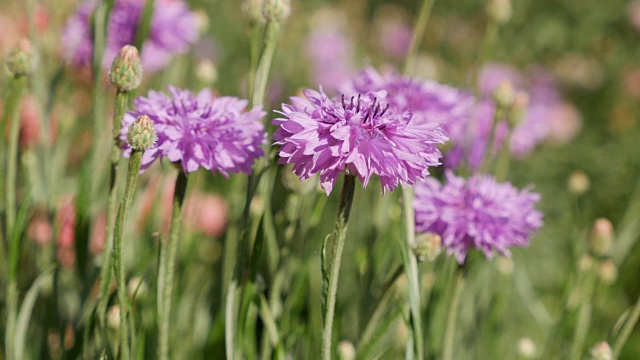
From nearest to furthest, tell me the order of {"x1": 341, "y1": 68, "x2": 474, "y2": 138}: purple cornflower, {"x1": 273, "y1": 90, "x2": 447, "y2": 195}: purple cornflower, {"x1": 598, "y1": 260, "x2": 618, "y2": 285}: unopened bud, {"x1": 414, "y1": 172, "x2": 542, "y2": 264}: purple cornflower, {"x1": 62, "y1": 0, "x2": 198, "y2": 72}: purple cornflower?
{"x1": 273, "y1": 90, "x2": 447, "y2": 195}: purple cornflower < {"x1": 414, "y1": 172, "x2": 542, "y2": 264}: purple cornflower < {"x1": 341, "y1": 68, "x2": 474, "y2": 138}: purple cornflower < {"x1": 598, "y1": 260, "x2": 618, "y2": 285}: unopened bud < {"x1": 62, "y1": 0, "x2": 198, "y2": 72}: purple cornflower

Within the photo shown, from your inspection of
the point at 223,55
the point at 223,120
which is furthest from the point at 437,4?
the point at 223,120

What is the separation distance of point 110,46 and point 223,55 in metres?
1.32

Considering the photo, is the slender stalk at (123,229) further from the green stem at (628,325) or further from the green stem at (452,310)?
the green stem at (628,325)

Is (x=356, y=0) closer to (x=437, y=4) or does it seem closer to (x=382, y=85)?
(x=437, y=4)

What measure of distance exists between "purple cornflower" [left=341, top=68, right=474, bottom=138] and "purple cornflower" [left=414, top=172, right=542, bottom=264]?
106 mm

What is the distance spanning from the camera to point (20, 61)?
0.85m

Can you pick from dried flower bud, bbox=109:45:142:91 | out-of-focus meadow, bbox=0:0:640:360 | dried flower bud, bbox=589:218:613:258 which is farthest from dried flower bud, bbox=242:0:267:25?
dried flower bud, bbox=589:218:613:258

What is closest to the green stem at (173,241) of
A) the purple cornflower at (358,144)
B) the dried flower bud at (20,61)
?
the purple cornflower at (358,144)

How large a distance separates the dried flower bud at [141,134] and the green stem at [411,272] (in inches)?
11.5

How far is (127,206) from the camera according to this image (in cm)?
68

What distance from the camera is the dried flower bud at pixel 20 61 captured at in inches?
33.5

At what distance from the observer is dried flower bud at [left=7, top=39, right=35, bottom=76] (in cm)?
85

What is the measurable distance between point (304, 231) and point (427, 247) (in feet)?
1.11

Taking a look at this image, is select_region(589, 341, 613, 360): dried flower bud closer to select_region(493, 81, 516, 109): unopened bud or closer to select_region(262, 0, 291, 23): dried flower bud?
select_region(493, 81, 516, 109): unopened bud
